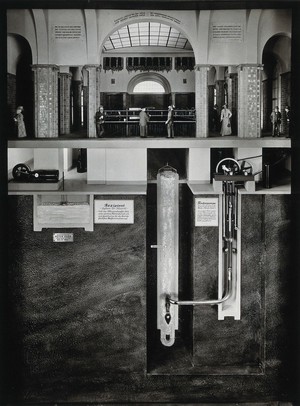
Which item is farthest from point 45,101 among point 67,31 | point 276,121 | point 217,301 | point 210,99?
point 217,301

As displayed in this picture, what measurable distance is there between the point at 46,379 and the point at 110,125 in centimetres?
360

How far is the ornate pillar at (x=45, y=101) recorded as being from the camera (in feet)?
23.6

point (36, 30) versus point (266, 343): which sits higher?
point (36, 30)

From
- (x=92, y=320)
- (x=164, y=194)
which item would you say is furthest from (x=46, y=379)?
(x=164, y=194)

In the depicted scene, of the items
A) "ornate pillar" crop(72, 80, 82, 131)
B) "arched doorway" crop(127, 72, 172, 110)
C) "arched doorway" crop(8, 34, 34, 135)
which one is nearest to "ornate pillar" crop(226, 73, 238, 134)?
"arched doorway" crop(127, 72, 172, 110)

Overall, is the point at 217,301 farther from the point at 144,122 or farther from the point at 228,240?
the point at 144,122

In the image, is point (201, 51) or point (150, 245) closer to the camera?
point (201, 51)

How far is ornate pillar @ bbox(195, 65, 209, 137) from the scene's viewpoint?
7352 millimetres

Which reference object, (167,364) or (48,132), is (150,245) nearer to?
(167,364)

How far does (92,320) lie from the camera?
7.34m

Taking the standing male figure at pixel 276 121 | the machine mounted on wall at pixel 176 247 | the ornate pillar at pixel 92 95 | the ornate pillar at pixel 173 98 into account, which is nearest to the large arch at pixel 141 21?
the ornate pillar at pixel 92 95

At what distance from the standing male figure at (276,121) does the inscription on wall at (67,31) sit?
278cm

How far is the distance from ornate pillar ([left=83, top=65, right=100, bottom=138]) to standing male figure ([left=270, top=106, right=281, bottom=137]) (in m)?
2.39

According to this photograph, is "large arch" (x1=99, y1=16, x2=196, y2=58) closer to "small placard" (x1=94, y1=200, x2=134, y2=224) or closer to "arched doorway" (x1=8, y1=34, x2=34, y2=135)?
"arched doorway" (x1=8, y1=34, x2=34, y2=135)
